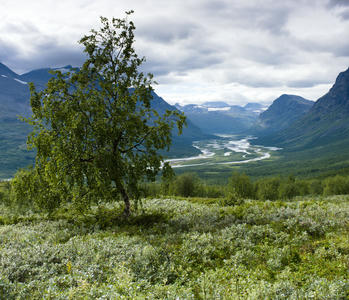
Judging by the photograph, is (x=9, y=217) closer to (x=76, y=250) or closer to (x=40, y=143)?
(x=40, y=143)

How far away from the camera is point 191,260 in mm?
11484

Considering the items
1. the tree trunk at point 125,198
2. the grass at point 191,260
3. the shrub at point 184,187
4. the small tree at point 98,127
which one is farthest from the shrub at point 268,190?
the small tree at point 98,127

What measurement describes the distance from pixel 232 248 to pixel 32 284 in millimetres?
9059

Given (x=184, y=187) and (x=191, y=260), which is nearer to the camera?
(x=191, y=260)

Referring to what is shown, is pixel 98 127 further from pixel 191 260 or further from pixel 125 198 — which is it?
pixel 191 260

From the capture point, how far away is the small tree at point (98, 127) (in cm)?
1680

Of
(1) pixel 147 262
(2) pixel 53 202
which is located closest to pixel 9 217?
(2) pixel 53 202

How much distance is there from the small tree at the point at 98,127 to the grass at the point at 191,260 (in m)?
3.84

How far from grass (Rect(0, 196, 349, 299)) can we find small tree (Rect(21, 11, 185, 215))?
3840 millimetres

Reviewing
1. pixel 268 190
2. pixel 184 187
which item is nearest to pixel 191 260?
pixel 184 187

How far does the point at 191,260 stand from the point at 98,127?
10.8 meters

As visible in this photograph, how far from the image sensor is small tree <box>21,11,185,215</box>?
55.1ft

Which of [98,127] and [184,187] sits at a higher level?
[98,127]

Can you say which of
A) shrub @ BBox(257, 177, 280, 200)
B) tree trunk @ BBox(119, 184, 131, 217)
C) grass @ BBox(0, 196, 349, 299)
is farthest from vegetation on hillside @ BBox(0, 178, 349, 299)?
shrub @ BBox(257, 177, 280, 200)
